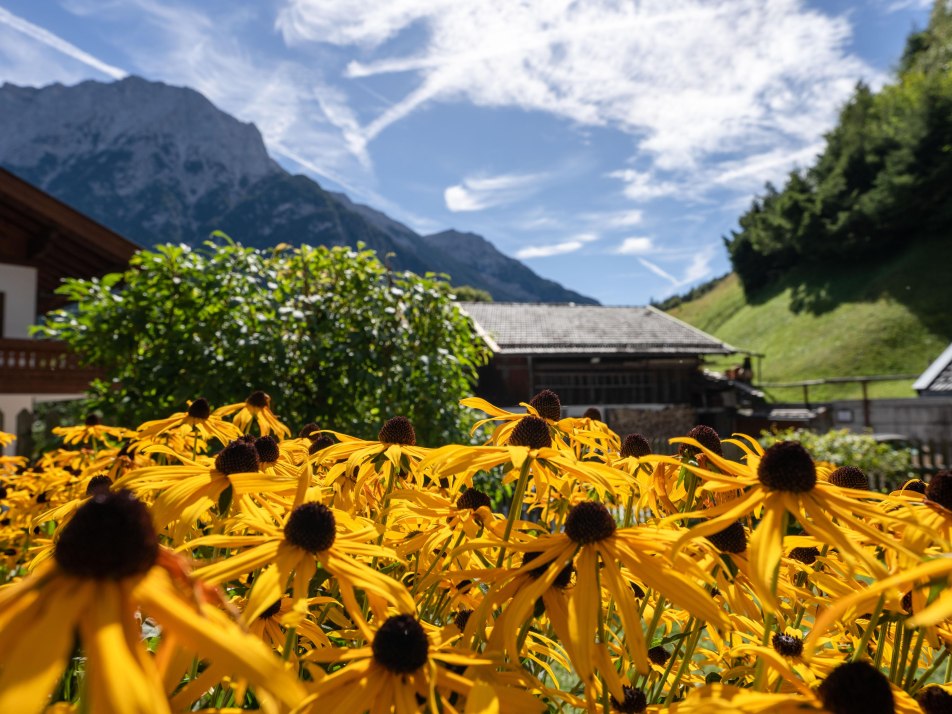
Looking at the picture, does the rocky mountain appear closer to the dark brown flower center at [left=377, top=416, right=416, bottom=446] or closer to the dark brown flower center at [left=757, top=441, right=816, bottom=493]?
the dark brown flower center at [left=377, top=416, right=416, bottom=446]

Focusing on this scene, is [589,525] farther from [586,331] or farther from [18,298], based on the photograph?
[586,331]

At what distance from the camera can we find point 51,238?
34.4 feet

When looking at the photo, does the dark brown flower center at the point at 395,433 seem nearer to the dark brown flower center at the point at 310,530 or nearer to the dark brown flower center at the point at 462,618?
the dark brown flower center at the point at 462,618

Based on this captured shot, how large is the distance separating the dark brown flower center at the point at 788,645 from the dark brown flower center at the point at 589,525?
479 millimetres

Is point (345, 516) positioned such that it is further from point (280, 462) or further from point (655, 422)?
point (655, 422)

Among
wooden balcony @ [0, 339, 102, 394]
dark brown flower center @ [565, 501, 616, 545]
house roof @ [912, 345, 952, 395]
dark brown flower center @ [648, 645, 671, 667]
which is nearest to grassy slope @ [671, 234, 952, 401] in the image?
house roof @ [912, 345, 952, 395]

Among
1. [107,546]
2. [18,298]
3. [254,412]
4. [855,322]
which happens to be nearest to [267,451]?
[254,412]

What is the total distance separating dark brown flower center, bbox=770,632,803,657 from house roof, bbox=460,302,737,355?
17.6m

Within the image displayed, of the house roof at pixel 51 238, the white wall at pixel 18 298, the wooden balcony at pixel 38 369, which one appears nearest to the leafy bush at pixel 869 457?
the wooden balcony at pixel 38 369

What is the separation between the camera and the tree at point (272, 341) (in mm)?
4293

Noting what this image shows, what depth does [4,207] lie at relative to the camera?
10.2 meters

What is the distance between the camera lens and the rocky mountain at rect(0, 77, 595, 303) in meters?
126

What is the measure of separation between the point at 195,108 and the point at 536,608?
544 feet

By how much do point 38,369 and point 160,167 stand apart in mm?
145060
